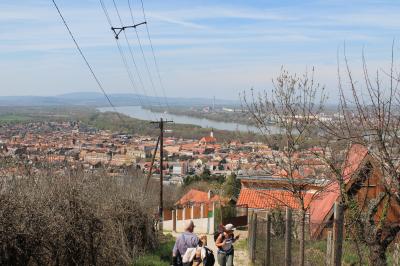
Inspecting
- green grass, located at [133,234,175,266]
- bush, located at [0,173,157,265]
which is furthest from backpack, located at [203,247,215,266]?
green grass, located at [133,234,175,266]

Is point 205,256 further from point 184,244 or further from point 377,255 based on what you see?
point 377,255

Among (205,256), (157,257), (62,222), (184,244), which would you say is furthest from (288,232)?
(157,257)

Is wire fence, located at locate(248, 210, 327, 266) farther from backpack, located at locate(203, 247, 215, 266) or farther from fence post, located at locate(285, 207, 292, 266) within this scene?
backpack, located at locate(203, 247, 215, 266)

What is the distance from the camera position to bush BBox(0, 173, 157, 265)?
7039mm

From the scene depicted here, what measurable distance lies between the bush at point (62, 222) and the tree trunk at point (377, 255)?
15.5 feet

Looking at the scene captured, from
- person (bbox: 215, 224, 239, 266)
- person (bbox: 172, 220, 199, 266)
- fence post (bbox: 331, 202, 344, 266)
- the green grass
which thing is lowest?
the green grass

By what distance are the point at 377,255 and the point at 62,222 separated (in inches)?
192

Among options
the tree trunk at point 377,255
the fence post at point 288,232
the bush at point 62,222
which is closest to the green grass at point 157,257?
the bush at point 62,222

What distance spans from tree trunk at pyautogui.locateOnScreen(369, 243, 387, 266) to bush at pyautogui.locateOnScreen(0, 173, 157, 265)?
473cm

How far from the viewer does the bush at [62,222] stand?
23.1 feet

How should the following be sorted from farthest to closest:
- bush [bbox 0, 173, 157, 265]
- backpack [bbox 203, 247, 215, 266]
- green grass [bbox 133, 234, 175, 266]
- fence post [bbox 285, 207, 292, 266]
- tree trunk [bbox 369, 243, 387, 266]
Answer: green grass [bbox 133, 234, 175, 266] < backpack [bbox 203, 247, 215, 266] < fence post [bbox 285, 207, 292, 266] < tree trunk [bbox 369, 243, 387, 266] < bush [bbox 0, 173, 157, 265]

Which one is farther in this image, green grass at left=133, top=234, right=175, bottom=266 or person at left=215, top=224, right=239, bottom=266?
green grass at left=133, top=234, right=175, bottom=266

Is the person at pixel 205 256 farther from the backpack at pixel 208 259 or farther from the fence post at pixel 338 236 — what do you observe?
the fence post at pixel 338 236

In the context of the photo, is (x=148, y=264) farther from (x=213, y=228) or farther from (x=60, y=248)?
(x=213, y=228)
